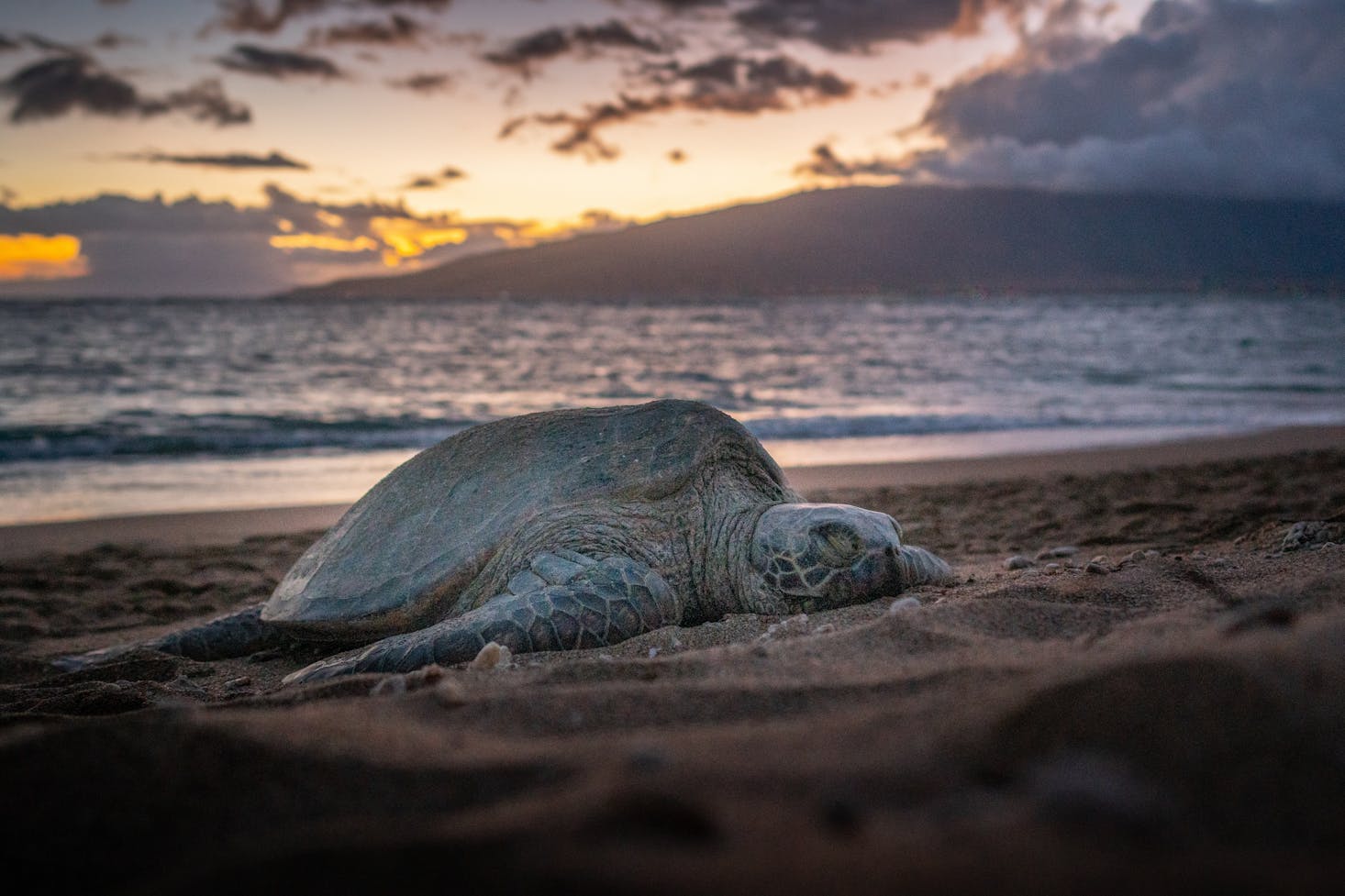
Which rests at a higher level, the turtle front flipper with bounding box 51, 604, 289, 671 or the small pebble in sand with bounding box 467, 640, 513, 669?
the small pebble in sand with bounding box 467, 640, 513, 669

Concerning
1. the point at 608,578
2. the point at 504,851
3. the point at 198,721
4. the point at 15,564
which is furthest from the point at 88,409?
the point at 504,851

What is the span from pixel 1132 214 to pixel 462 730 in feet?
473

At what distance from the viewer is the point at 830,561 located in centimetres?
369

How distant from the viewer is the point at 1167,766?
55.2 inches

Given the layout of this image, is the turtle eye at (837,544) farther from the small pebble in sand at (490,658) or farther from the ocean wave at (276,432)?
the ocean wave at (276,432)

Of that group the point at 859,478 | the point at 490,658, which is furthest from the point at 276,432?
the point at 490,658

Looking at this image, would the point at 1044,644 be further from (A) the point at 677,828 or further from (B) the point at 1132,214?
(B) the point at 1132,214

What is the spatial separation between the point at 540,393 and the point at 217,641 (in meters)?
12.5

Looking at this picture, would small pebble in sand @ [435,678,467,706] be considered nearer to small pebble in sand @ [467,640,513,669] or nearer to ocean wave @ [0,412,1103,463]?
small pebble in sand @ [467,640,513,669]

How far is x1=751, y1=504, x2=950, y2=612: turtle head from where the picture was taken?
145 inches

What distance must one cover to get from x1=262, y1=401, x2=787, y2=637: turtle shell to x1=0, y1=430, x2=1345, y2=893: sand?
99 cm

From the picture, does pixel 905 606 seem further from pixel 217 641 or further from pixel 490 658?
pixel 217 641

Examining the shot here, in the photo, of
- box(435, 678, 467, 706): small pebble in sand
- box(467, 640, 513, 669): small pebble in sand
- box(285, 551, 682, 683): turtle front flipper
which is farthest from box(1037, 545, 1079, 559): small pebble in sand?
box(435, 678, 467, 706): small pebble in sand

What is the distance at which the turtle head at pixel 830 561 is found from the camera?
12.0 feet
